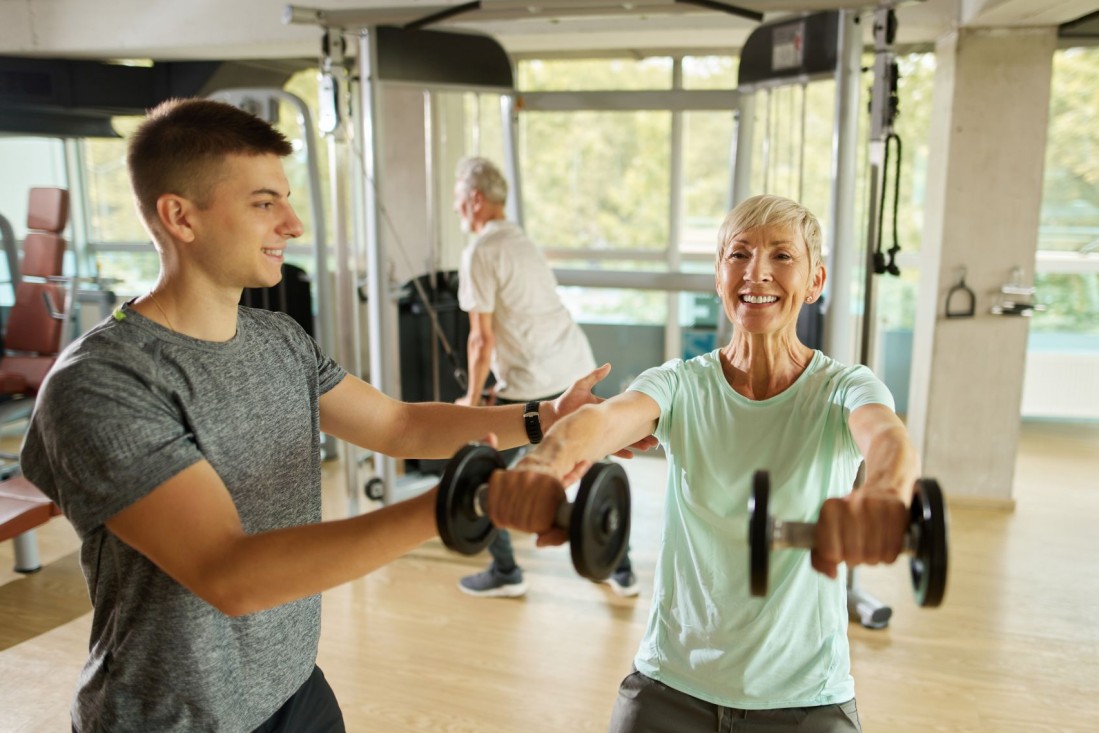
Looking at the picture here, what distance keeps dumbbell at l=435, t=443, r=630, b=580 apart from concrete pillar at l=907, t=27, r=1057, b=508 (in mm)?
3265

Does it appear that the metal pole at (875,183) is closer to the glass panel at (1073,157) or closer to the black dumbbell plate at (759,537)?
the black dumbbell plate at (759,537)

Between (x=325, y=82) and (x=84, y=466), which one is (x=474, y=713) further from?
(x=325, y=82)

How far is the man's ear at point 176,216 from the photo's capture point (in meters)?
1.16

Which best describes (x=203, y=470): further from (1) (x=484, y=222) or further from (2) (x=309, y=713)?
(1) (x=484, y=222)

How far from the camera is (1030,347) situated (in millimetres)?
5469

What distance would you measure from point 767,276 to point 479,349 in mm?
2047

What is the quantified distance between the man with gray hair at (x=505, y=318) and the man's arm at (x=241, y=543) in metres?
2.14

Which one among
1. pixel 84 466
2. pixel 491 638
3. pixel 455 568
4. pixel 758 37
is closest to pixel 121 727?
pixel 84 466

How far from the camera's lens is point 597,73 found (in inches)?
210

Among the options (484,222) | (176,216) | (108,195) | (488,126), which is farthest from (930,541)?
(108,195)

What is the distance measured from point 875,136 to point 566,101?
148cm

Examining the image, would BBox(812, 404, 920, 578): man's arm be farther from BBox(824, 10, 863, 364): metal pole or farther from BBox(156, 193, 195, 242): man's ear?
BBox(824, 10, 863, 364): metal pole

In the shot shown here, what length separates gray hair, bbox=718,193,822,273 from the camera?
1.32 m

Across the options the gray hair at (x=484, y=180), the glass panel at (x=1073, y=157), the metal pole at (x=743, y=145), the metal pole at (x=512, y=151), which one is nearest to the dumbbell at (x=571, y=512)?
the gray hair at (x=484, y=180)
